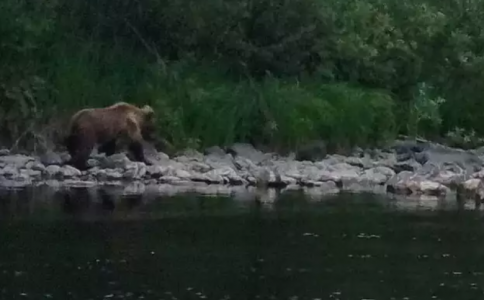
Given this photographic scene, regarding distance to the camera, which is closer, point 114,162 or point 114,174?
point 114,174

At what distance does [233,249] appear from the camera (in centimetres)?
1227

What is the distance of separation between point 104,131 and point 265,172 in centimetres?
242

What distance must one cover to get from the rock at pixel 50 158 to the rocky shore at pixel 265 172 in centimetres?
1

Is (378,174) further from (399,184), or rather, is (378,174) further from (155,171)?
(155,171)

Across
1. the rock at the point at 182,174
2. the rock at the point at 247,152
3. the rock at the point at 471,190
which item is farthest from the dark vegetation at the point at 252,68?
the rock at the point at 471,190

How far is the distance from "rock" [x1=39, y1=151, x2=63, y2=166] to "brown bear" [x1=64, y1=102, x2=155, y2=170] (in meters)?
0.26

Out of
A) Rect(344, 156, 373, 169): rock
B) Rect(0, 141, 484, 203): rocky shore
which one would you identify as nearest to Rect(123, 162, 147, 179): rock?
Rect(0, 141, 484, 203): rocky shore

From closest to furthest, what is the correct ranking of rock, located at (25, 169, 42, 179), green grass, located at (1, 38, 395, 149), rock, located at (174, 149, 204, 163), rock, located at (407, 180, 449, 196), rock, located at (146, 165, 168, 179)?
rock, located at (25, 169, 42, 179) → rock, located at (407, 180, 449, 196) → rock, located at (146, 165, 168, 179) → rock, located at (174, 149, 204, 163) → green grass, located at (1, 38, 395, 149)

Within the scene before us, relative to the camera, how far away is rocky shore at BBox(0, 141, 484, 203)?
17703 mm

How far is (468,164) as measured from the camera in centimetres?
2103

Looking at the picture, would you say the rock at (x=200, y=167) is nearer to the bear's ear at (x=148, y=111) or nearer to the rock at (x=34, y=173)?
the bear's ear at (x=148, y=111)

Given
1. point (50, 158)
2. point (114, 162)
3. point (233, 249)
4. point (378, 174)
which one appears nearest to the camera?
point (233, 249)

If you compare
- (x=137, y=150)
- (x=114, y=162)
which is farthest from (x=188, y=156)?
(x=114, y=162)

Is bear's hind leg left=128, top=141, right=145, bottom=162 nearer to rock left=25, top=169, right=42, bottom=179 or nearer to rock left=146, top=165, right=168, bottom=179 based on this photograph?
rock left=146, top=165, right=168, bottom=179
